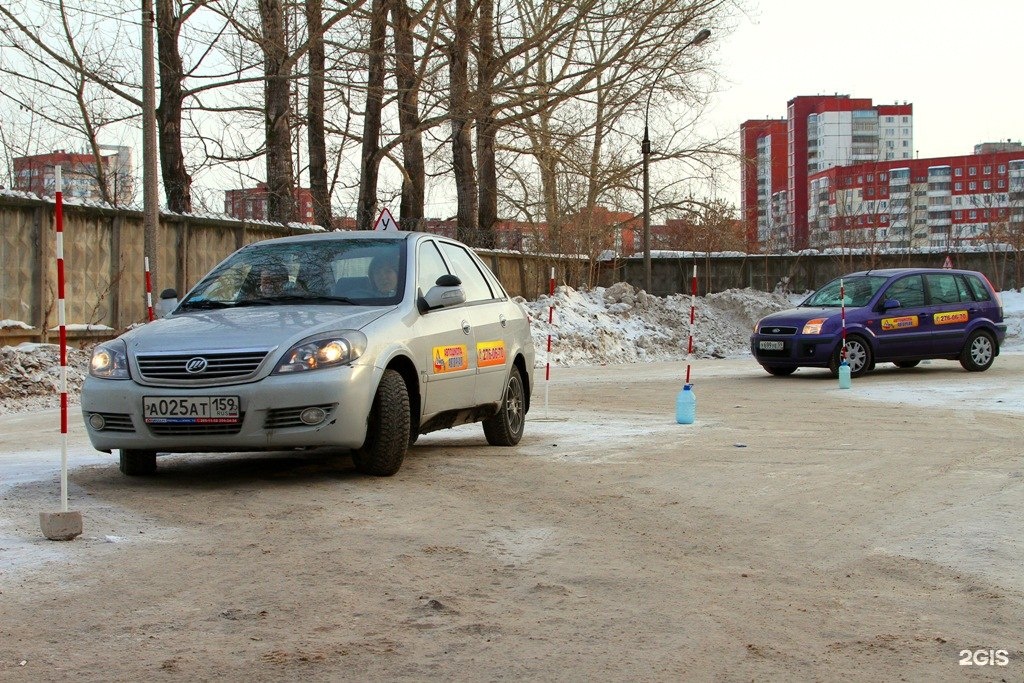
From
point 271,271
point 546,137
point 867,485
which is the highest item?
point 546,137

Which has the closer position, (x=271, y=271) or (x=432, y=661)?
(x=432, y=661)

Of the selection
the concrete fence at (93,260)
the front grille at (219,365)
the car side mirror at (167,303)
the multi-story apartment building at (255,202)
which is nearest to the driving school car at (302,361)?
the front grille at (219,365)

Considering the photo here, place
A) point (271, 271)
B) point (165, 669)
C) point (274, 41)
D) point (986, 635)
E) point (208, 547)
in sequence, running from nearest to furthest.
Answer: point (165, 669), point (986, 635), point (208, 547), point (271, 271), point (274, 41)

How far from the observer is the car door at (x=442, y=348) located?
8727 millimetres

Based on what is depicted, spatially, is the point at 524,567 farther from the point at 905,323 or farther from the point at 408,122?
the point at 408,122

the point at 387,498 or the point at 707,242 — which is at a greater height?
the point at 707,242

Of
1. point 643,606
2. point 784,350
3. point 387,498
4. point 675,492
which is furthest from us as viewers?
point 784,350

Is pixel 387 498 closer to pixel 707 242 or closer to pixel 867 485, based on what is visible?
pixel 867 485

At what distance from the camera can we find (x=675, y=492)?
26.1 ft

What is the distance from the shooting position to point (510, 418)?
10406mm

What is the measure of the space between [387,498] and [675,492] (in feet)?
5.85

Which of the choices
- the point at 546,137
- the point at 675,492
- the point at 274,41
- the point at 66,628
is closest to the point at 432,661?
the point at 66,628

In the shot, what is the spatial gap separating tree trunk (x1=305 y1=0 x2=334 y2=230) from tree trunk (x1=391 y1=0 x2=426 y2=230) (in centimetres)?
158

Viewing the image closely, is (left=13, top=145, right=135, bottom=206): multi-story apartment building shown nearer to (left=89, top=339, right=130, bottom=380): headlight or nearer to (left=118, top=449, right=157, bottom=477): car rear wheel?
(left=118, top=449, right=157, bottom=477): car rear wheel
